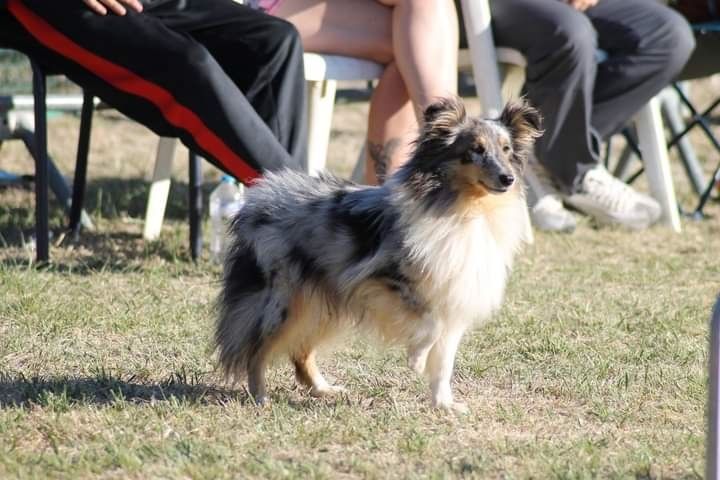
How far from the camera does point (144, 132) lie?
30.3ft

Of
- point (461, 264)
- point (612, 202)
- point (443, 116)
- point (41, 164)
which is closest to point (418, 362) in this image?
point (461, 264)

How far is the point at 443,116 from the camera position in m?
3.56

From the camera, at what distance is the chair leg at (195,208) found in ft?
18.0

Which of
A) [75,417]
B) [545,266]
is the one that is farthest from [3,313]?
[545,266]

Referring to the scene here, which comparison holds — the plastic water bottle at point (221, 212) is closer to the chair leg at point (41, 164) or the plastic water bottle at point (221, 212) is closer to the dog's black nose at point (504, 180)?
the chair leg at point (41, 164)

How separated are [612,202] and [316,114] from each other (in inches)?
64.4

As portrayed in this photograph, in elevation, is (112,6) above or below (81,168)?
above

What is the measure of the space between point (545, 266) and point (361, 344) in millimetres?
1563

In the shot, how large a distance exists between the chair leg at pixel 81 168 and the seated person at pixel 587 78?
6.12ft

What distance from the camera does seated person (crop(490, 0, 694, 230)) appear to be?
5801 mm

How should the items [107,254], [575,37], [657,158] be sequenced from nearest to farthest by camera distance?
[107,254]
[575,37]
[657,158]

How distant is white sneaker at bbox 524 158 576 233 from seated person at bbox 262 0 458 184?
1162 millimetres

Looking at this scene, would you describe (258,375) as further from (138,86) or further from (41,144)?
(41,144)

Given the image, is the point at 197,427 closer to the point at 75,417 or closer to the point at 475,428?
the point at 75,417
